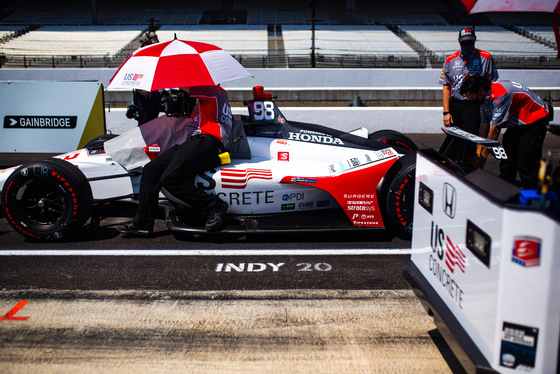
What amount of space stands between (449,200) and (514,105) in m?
3.30

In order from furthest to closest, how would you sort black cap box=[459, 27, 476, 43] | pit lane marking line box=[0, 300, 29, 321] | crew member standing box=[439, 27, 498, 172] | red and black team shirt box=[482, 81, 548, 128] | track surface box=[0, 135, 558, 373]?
black cap box=[459, 27, 476, 43] → crew member standing box=[439, 27, 498, 172] → red and black team shirt box=[482, 81, 548, 128] → pit lane marking line box=[0, 300, 29, 321] → track surface box=[0, 135, 558, 373]

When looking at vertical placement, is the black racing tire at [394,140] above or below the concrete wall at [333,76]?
below

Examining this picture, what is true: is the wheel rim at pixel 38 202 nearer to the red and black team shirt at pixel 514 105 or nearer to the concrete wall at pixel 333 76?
the red and black team shirt at pixel 514 105

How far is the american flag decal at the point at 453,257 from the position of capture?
2695 millimetres

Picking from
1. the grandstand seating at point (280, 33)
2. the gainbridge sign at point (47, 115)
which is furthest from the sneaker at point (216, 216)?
the grandstand seating at point (280, 33)

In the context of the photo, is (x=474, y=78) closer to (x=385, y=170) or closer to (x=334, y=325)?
(x=385, y=170)

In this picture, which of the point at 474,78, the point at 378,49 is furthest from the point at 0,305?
the point at 378,49

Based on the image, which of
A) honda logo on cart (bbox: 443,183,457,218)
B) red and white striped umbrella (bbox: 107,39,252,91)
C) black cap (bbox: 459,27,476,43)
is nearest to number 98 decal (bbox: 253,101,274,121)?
red and white striped umbrella (bbox: 107,39,252,91)

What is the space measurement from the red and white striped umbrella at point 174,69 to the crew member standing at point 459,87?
2.74 m

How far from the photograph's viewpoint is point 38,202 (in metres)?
5.23

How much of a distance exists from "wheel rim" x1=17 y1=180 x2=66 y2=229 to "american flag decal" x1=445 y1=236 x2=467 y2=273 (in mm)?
3898

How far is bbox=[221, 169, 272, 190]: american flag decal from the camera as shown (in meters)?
5.22

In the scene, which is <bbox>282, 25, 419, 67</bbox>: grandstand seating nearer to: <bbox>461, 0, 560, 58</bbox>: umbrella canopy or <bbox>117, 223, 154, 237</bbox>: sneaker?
<bbox>461, 0, 560, 58</bbox>: umbrella canopy

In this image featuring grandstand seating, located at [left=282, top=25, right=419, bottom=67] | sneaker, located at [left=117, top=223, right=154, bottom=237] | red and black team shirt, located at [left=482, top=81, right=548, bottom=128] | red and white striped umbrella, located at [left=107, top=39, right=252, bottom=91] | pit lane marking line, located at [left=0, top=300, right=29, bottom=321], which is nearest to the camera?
pit lane marking line, located at [left=0, top=300, right=29, bottom=321]
